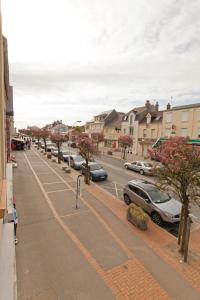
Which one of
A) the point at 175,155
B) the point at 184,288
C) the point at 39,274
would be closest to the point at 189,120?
the point at 175,155

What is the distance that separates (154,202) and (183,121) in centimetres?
2322

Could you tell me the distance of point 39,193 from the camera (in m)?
14.4

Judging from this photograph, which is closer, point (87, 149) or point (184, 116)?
point (87, 149)

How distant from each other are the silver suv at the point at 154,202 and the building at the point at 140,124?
25.9 meters

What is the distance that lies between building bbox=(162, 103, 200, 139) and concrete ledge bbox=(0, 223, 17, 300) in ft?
93.3

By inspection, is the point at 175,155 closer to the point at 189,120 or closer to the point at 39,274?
the point at 39,274

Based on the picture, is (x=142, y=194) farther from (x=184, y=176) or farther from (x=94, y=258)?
(x=94, y=258)

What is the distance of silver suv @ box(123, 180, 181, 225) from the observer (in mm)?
10125

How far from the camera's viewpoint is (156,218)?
34.5 ft

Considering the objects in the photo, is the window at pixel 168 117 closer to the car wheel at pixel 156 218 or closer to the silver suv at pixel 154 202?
the silver suv at pixel 154 202

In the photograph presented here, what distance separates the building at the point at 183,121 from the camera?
2858cm

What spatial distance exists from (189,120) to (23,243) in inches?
1115

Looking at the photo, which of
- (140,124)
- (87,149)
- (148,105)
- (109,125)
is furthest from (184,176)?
(109,125)

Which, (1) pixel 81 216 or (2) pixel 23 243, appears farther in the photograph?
(1) pixel 81 216
